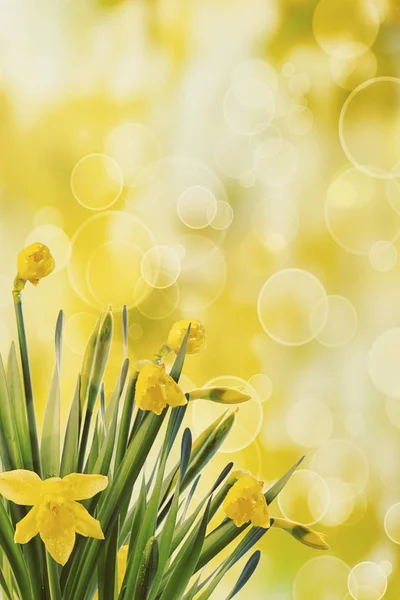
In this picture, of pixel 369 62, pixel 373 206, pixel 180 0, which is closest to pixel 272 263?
pixel 373 206

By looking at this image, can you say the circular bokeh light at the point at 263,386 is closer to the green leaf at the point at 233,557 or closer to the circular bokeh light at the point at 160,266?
the circular bokeh light at the point at 160,266

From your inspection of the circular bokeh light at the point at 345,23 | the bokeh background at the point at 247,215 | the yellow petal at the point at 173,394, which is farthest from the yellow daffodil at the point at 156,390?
the circular bokeh light at the point at 345,23

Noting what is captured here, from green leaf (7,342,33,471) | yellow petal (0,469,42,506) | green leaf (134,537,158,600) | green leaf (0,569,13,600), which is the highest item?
green leaf (7,342,33,471)

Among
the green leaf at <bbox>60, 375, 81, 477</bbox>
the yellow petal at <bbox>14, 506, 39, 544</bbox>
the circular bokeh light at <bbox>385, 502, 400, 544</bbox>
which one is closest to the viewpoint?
the yellow petal at <bbox>14, 506, 39, 544</bbox>

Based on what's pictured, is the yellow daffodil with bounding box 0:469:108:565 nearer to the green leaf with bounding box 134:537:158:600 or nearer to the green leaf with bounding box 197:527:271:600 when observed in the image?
the green leaf with bounding box 134:537:158:600

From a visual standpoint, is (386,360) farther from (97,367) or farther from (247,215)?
(97,367)

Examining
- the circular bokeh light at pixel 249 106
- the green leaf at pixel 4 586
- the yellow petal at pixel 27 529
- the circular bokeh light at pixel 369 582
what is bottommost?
the circular bokeh light at pixel 369 582

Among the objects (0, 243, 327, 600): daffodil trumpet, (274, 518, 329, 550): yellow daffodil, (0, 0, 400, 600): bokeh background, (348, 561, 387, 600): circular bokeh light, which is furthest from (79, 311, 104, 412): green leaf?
(348, 561, 387, 600): circular bokeh light
